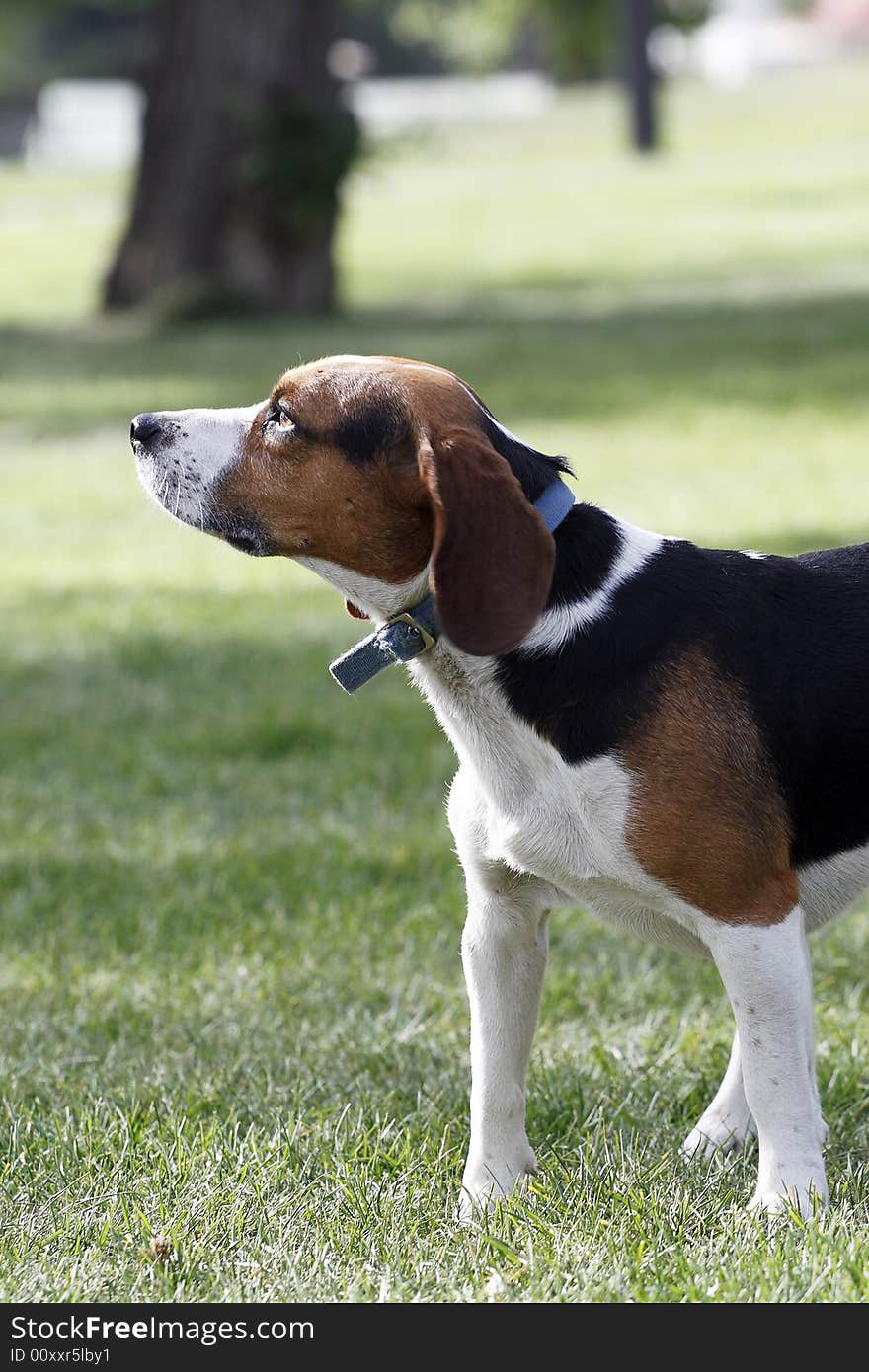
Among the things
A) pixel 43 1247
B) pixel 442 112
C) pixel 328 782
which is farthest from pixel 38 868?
pixel 442 112

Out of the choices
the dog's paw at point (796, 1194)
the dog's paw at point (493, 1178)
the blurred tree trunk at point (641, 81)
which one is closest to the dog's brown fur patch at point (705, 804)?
the dog's paw at point (796, 1194)

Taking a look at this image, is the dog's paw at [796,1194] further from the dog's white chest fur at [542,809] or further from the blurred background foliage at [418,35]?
the blurred background foliage at [418,35]

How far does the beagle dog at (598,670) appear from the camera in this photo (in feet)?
11.5

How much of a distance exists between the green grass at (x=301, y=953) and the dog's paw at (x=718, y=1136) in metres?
0.05

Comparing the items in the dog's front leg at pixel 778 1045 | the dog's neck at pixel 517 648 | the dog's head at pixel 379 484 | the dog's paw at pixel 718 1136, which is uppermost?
the dog's head at pixel 379 484

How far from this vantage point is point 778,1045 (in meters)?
3.54

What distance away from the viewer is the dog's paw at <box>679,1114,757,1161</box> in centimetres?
400

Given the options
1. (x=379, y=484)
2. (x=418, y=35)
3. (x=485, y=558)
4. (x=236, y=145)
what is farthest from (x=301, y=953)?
(x=418, y=35)

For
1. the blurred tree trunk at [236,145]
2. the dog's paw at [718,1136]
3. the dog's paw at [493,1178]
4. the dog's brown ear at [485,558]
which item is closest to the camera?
the dog's brown ear at [485,558]

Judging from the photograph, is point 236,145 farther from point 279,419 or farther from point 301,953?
point 279,419

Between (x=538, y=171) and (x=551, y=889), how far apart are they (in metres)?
36.7

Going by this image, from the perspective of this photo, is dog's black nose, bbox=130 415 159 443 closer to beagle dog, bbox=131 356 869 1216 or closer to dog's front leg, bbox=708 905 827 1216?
beagle dog, bbox=131 356 869 1216

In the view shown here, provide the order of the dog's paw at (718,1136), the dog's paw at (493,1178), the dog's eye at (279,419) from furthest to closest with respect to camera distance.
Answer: the dog's paw at (718,1136) < the dog's paw at (493,1178) < the dog's eye at (279,419)

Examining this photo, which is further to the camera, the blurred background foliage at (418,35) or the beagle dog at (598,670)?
the blurred background foliage at (418,35)
